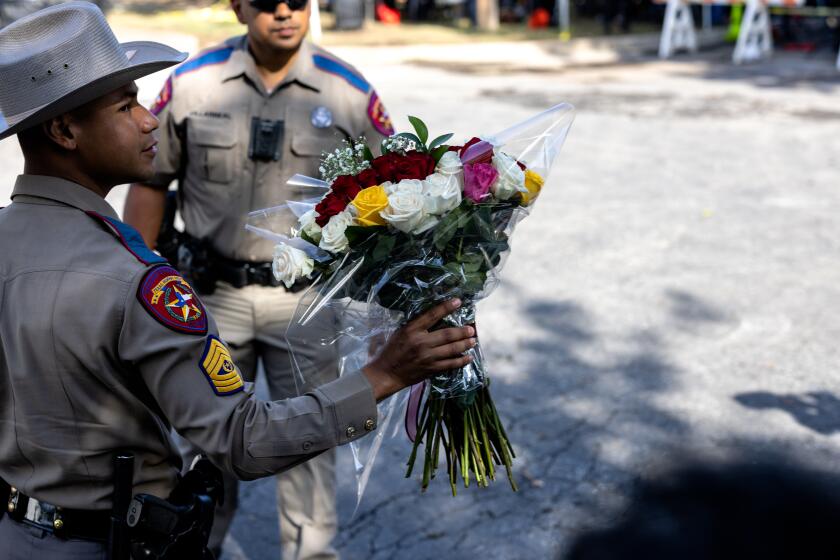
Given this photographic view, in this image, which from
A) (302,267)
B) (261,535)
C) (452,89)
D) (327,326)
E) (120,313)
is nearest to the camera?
(120,313)

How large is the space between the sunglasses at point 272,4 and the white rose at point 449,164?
137 centimetres

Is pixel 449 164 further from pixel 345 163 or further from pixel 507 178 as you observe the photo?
pixel 345 163

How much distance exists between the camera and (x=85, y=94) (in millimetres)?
1907

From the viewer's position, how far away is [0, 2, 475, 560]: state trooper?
6.13 ft

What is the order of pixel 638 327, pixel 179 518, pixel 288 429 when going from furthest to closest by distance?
1. pixel 638 327
2. pixel 179 518
3. pixel 288 429

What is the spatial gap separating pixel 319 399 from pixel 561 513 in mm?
2231

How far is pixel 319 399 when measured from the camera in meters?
2.04

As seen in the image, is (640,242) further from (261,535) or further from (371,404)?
(371,404)

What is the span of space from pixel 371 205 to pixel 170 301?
0.48 m

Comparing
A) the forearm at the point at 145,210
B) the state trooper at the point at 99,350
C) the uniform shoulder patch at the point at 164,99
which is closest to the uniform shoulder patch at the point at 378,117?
the uniform shoulder patch at the point at 164,99

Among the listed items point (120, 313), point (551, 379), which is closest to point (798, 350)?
point (551, 379)

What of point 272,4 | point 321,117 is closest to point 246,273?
point 321,117

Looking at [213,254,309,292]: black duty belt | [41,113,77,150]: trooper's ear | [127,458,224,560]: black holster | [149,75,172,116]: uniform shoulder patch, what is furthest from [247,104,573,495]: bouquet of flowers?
[149,75,172,116]: uniform shoulder patch

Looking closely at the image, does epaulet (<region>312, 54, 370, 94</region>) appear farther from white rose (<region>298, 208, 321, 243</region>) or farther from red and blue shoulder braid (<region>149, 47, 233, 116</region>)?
white rose (<region>298, 208, 321, 243</region>)
